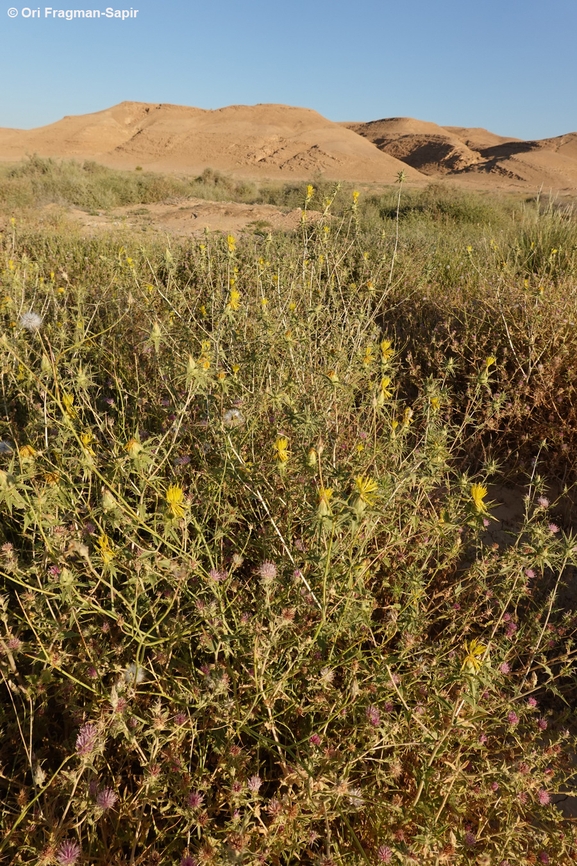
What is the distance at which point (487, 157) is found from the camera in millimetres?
35281

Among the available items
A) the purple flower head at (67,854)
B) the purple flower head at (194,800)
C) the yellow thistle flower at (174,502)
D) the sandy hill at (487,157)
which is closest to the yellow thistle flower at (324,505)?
the yellow thistle flower at (174,502)

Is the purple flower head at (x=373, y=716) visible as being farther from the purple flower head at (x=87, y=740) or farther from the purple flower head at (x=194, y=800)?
the purple flower head at (x=87, y=740)

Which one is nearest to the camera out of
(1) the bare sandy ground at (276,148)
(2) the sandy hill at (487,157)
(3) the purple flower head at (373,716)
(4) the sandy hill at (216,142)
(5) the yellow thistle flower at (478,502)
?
(5) the yellow thistle flower at (478,502)

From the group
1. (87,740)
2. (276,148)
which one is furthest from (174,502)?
(276,148)

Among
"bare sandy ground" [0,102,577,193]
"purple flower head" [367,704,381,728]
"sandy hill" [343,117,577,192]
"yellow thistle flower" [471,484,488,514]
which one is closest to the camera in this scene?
"yellow thistle flower" [471,484,488,514]

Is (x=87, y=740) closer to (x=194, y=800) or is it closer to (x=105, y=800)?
(x=105, y=800)

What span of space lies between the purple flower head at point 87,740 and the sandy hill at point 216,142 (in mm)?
27641

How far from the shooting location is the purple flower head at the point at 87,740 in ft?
3.63

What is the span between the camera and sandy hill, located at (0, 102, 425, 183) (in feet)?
94.7

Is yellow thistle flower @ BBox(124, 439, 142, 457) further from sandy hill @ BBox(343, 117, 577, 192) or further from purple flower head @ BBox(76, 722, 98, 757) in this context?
sandy hill @ BBox(343, 117, 577, 192)

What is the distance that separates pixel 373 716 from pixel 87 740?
0.70 metres

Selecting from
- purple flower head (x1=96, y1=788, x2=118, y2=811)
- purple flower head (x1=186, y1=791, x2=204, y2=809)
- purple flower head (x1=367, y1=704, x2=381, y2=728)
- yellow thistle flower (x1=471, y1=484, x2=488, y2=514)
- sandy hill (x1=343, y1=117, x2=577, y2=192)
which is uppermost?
sandy hill (x1=343, y1=117, x2=577, y2=192)

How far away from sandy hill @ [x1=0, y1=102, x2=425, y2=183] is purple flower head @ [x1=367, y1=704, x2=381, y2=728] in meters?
27.5

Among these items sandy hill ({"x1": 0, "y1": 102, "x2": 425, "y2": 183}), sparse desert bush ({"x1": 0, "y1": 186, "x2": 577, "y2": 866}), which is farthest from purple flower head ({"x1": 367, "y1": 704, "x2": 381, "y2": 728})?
sandy hill ({"x1": 0, "y1": 102, "x2": 425, "y2": 183})
